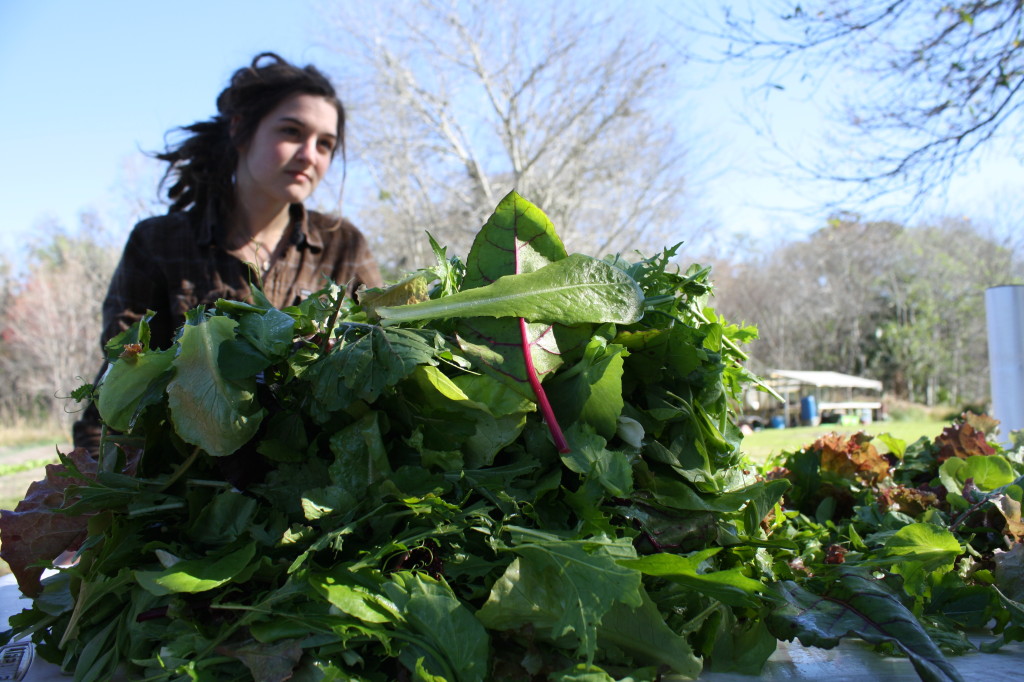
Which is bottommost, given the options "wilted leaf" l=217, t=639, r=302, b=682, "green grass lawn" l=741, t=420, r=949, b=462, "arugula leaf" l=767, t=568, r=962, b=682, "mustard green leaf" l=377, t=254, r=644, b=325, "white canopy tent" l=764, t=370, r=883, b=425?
"white canopy tent" l=764, t=370, r=883, b=425

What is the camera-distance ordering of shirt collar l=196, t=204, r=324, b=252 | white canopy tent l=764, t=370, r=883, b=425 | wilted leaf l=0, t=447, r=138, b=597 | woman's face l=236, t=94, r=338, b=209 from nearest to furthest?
wilted leaf l=0, t=447, r=138, b=597 < woman's face l=236, t=94, r=338, b=209 < shirt collar l=196, t=204, r=324, b=252 < white canopy tent l=764, t=370, r=883, b=425

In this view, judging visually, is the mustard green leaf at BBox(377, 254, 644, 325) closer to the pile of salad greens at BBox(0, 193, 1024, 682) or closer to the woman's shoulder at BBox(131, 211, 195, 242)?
the pile of salad greens at BBox(0, 193, 1024, 682)

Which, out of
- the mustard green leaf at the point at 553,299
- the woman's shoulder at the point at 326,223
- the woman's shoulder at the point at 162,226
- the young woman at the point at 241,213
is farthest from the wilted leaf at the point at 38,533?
the woman's shoulder at the point at 326,223

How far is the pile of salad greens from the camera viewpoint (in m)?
0.62

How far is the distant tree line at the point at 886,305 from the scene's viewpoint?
19984mm

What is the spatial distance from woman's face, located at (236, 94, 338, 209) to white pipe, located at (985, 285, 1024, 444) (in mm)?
2648

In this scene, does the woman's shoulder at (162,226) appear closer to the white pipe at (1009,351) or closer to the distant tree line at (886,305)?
the white pipe at (1009,351)

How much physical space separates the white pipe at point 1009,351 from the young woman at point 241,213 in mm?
2588

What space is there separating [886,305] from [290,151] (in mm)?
23571

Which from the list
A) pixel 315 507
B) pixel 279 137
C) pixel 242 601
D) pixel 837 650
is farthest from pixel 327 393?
pixel 279 137

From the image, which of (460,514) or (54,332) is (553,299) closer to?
(460,514)

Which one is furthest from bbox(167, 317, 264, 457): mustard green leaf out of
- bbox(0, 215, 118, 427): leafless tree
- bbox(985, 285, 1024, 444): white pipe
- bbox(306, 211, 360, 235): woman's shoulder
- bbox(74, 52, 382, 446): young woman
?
A: bbox(0, 215, 118, 427): leafless tree

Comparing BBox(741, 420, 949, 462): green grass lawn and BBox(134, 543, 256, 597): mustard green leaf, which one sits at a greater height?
BBox(134, 543, 256, 597): mustard green leaf

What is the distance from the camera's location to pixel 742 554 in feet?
2.56
